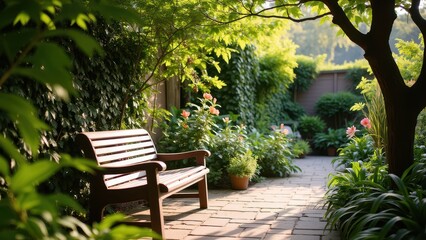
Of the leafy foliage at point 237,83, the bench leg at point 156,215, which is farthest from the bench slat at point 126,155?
the leafy foliage at point 237,83

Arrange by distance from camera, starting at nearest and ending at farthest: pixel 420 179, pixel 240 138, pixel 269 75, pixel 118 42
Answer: pixel 420 179 < pixel 118 42 < pixel 240 138 < pixel 269 75

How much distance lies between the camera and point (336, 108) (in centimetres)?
1072

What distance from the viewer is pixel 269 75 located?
858 cm

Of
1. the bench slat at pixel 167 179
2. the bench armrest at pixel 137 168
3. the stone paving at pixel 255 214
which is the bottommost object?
the stone paving at pixel 255 214

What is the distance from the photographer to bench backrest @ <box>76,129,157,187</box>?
9.71 ft

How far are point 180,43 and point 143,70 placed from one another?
617 millimetres

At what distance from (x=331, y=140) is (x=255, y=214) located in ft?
22.0

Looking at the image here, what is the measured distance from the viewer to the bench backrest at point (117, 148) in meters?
2.96

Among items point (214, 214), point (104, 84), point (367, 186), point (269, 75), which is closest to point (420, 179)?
point (367, 186)

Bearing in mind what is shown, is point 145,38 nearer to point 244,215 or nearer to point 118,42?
point 118,42

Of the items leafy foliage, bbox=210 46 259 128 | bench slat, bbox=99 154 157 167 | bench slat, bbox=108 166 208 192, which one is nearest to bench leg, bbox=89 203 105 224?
bench slat, bbox=108 166 208 192

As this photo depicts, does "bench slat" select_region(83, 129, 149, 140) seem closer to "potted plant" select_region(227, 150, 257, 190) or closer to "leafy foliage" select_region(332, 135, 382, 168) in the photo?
"potted plant" select_region(227, 150, 257, 190)

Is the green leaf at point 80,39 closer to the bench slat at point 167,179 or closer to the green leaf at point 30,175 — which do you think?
the green leaf at point 30,175

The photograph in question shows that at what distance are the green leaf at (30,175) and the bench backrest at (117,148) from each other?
93.0 inches
